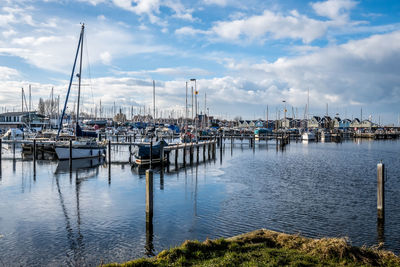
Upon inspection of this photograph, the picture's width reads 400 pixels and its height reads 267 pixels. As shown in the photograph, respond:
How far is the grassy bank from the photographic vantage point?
920 cm

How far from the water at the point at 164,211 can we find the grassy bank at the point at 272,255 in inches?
132

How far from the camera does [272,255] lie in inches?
380

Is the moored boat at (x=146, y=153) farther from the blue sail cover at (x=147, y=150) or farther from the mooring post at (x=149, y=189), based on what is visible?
the mooring post at (x=149, y=189)

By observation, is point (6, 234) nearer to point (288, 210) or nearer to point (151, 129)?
point (288, 210)

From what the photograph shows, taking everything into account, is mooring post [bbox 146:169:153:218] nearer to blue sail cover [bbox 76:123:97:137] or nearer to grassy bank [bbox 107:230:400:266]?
grassy bank [bbox 107:230:400:266]

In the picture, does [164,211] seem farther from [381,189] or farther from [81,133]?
[81,133]

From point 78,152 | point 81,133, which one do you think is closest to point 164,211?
point 78,152

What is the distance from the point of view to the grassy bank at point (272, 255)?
30.2 ft

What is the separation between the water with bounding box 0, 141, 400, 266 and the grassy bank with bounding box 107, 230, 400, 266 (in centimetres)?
335

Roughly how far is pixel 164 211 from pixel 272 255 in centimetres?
1050

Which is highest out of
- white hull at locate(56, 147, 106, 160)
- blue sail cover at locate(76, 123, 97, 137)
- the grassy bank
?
blue sail cover at locate(76, 123, 97, 137)

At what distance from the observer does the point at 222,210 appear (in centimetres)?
1950

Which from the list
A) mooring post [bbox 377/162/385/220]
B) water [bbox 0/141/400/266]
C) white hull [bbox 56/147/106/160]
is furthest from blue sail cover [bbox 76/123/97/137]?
mooring post [bbox 377/162/385/220]

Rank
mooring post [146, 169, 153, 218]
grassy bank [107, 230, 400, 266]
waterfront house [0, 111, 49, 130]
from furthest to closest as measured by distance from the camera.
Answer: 1. waterfront house [0, 111, 49, 130]
2. mooring post [146, 169, 153, 218]
3. grassy bank [107, 230, 400, 266]
